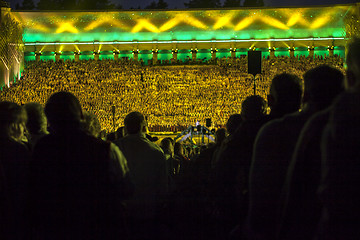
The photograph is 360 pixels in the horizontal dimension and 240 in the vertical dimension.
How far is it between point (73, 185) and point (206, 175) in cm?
261

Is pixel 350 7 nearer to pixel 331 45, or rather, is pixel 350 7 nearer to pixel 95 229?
pixel 331 45

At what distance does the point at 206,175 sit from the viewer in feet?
18.2

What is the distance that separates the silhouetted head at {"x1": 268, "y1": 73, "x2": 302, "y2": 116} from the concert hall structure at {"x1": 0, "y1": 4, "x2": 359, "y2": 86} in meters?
41.2

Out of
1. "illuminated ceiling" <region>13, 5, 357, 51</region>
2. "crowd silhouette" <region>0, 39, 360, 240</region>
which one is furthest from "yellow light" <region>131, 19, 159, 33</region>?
"crowd silhouette" <region>0, 39, 360, 240</region>

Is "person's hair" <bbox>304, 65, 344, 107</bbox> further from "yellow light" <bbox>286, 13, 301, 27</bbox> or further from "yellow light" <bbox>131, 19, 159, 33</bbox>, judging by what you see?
"yellow light" <bbox>286, 13, 301, 27</bbox>

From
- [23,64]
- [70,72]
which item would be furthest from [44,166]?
[23,64]

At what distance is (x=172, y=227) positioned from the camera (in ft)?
15.8

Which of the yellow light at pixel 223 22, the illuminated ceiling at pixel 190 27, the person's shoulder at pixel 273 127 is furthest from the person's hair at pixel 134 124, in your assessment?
the yellow light at pixel 223 22

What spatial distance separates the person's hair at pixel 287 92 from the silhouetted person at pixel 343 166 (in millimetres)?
1075

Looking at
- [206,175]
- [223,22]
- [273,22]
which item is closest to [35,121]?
[206,175]

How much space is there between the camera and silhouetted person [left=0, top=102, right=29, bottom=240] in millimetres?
3275

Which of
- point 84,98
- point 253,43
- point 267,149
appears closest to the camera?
point 267,149

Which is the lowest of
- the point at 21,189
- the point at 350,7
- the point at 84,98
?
the point at 21,189

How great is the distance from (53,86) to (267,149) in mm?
32710
